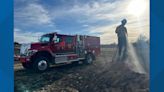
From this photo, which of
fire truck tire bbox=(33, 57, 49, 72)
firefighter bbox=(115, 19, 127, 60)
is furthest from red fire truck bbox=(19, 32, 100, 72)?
firefighter bbox=(115, 19, 127, 60)

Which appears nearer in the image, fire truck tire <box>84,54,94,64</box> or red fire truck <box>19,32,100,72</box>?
red fire truck <box>19,32,100,72</box>

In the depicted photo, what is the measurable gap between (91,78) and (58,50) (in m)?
0.54

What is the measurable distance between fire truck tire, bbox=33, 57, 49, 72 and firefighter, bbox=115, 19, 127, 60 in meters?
0.93

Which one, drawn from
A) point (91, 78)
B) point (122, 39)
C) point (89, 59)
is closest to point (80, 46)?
point (89, 59)

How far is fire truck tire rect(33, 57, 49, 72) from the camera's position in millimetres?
4766

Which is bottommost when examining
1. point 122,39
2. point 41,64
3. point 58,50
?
point 41,64

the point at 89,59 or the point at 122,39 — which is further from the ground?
the point at 122,39

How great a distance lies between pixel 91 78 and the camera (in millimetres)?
4852

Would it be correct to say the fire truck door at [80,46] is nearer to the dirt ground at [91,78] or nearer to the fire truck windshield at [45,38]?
the dirt ground at [91,78]

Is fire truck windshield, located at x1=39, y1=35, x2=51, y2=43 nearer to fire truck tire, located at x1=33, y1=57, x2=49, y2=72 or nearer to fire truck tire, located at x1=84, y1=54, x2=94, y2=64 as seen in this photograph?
fire truck tire, located at x1=33, y1=57, x2=49, y2=72

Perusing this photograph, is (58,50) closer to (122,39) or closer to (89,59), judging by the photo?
(89,59)

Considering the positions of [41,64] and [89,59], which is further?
[89,59]

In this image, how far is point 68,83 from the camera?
189 inches

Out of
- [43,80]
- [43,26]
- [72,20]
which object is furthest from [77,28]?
[43,80]
